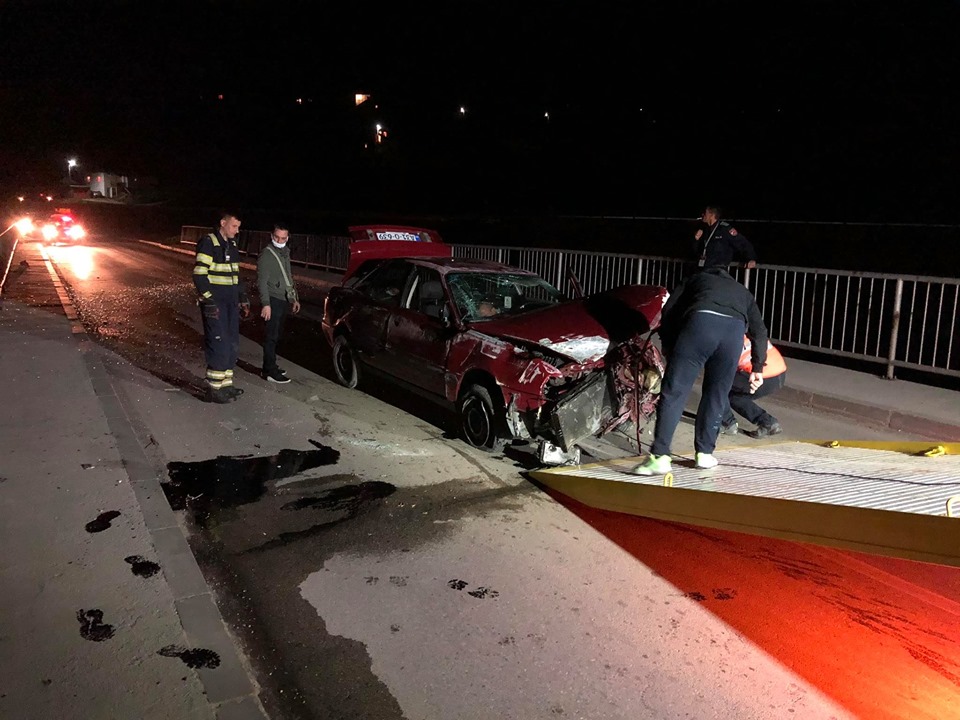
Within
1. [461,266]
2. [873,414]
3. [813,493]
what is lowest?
[873,414]

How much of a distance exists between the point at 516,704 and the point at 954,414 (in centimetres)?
621

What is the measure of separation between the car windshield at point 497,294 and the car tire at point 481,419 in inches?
28.9

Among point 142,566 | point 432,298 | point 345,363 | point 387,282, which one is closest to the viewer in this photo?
point 142,566

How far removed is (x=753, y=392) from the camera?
6.34m

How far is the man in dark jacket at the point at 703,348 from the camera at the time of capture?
16.7 ft

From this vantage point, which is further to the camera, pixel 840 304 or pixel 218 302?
pixel 840 304

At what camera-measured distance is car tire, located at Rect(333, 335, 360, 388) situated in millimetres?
8461

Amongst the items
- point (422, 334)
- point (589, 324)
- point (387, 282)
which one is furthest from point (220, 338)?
point (589, 324)

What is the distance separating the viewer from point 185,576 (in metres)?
3.97

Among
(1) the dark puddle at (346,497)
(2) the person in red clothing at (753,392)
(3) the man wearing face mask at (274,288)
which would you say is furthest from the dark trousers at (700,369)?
(3) the man wearing face mask at (274,288)

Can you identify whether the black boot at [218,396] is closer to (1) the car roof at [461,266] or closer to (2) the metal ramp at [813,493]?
(1) the car roof at [461,266]

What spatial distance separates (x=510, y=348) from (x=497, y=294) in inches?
51.6

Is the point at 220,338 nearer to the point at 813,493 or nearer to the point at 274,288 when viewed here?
the point at 274,288

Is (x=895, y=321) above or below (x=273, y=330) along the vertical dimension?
above
